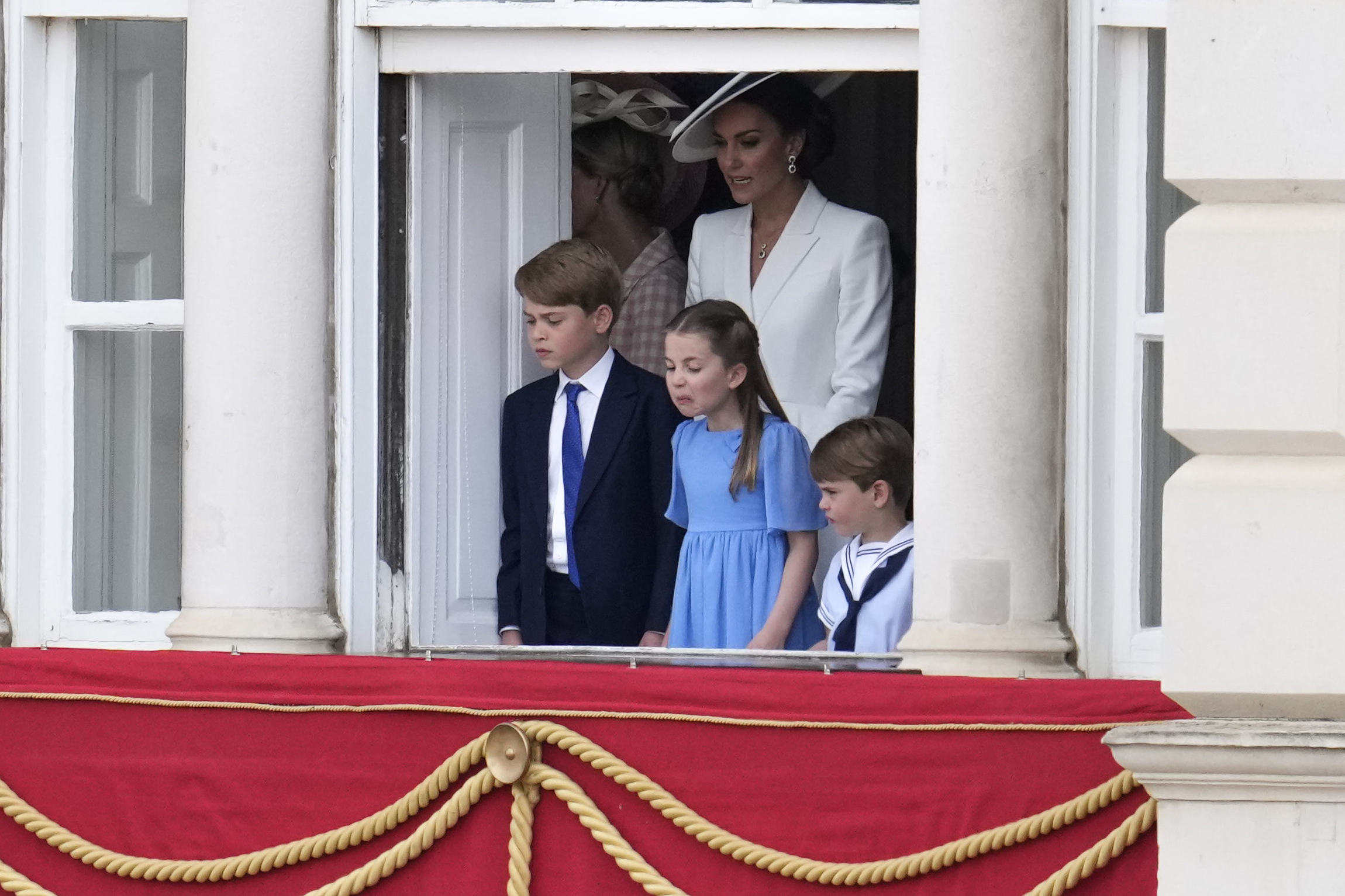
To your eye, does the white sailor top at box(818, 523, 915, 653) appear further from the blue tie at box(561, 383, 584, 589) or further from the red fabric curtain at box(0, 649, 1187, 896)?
the blue tie at box(561, 383, 584, 589)

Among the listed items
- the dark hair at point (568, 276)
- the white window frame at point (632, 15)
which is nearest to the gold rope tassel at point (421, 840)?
the dark hair at point (568, 276)

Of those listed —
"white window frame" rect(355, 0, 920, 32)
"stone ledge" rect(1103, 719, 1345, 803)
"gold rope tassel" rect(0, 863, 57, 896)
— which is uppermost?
"white window frame" rect(355, 0, 920, 32)

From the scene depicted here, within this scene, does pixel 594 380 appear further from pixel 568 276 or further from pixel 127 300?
pixel 127 300

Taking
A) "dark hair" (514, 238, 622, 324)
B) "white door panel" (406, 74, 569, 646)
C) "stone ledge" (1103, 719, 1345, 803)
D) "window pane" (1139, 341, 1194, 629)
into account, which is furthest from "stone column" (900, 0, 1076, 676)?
"white door panel" (406, 74, 569, 646)

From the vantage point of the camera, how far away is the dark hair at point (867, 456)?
5.86m

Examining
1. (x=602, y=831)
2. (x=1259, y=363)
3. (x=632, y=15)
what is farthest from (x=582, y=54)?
(x=1259, y=363)

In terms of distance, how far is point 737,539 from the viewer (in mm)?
6066

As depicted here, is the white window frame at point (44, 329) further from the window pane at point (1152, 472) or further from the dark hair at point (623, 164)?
the window pane at point (1152, 472)

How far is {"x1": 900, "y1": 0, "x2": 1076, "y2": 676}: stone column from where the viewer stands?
5477 mm

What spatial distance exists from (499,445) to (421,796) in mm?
1403

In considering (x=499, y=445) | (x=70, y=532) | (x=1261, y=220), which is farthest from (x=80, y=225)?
(x=1261, y=220)

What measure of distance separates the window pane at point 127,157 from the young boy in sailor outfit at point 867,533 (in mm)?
1989

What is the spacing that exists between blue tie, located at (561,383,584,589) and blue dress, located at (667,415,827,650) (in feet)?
1.12

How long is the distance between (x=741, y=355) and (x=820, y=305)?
38 centimetres
